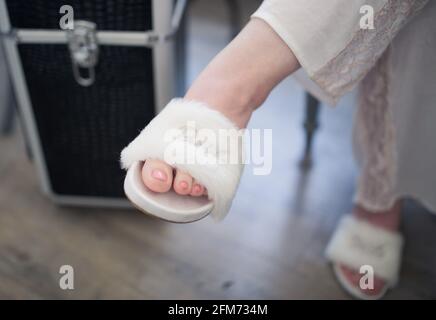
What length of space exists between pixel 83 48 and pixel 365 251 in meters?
0.60

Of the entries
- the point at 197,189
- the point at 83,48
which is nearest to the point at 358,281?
the point at 197,189

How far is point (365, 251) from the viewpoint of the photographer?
35.7 inches

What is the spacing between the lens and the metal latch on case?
730 mm

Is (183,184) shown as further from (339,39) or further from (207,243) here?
(207,243)

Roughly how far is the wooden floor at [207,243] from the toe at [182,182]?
37 centimetres

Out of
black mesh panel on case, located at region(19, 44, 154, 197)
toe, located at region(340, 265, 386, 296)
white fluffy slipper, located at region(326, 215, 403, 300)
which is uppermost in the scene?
black mesh panel on case, located at region(19, 44, 154, 197)

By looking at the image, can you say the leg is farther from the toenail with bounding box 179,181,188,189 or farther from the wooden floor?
the wooden floor

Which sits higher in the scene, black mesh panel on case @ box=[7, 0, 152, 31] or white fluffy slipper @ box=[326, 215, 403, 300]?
black mesh panel on case @ box=[7, 0, 152, 31]

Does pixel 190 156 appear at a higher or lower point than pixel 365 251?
higher

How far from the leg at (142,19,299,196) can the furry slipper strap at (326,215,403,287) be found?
41 centimetres

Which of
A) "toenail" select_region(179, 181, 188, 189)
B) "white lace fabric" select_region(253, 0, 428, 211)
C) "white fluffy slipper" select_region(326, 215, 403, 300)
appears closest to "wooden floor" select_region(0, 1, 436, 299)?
"white fluffy slipper" select_region(326, 215, 403, 300)

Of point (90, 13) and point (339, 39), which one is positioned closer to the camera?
point (339, 39)

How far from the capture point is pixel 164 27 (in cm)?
74

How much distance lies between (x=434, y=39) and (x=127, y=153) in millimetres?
464
